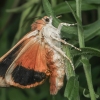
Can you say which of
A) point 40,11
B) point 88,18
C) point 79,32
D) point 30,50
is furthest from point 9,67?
point 88,18

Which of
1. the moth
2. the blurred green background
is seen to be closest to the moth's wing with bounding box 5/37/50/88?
the moth

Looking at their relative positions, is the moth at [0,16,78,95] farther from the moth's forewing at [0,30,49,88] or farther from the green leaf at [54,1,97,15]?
the green leaf at [54,1,97,15]

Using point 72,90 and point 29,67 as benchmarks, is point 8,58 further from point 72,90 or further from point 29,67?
point 72,90

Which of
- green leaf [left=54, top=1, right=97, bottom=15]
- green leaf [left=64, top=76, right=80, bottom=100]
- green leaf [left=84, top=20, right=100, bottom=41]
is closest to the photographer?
green leaf [left=64, top=76, right=80, bottom=100]

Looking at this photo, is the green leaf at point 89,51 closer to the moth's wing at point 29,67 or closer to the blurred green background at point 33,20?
the blurred green background at point 33,20

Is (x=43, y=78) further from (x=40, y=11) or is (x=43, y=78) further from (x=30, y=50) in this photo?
(x=40, y=11)

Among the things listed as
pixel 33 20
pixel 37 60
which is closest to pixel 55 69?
pixel 37 60

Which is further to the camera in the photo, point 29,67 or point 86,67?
point 29,67

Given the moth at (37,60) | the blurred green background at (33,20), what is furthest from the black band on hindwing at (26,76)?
the blurred green background at (33,20)
